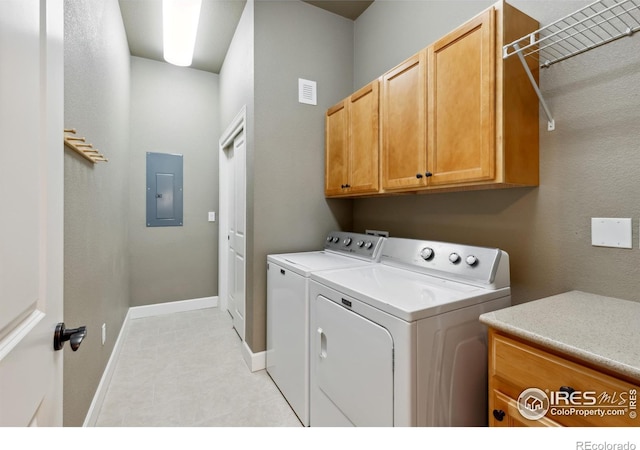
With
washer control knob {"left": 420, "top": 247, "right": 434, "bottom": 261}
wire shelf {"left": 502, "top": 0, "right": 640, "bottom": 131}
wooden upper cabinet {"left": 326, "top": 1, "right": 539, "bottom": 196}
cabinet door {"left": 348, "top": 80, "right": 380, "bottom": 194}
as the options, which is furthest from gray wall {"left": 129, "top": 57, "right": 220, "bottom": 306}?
wire shelf {"left": 502, "top": 0, "right": 640, "bottom": 131}

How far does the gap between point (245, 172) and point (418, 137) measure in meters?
1.54

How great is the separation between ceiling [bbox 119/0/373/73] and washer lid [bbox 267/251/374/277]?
2.14m

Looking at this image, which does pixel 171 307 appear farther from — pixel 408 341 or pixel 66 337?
pixel 408 341

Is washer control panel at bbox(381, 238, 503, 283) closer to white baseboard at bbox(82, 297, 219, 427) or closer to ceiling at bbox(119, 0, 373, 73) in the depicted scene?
white baseboard at bbox(82, 297, 219, 427)

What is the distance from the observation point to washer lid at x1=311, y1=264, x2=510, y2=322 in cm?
114

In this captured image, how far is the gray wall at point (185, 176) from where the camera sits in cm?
351

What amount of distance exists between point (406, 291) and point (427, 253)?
42 centimetres

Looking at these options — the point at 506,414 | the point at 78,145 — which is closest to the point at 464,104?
the point at 506,414

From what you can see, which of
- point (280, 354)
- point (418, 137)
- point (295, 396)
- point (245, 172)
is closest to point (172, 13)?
point (245, 172)

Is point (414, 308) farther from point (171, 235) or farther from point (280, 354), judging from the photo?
point (171, 235)

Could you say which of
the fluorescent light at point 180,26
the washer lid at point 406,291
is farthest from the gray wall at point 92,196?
the washer lid at point 406,291

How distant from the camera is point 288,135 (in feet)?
8.11

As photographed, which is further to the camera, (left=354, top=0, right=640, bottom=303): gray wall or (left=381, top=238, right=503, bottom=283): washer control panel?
(left=381, top=238, right=503, bottom=283): washer control panel

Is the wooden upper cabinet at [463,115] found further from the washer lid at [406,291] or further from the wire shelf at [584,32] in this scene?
the washer lid at [406,291]
